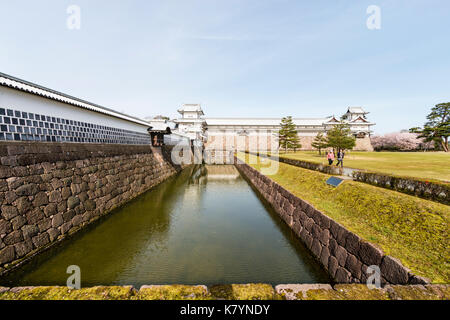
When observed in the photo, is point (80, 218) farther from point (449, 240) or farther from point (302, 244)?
point (449, 240)

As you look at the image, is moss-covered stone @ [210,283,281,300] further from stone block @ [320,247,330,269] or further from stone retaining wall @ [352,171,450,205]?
stone retaining wall @ [352,171,450,205]

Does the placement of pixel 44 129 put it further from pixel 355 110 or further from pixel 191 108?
pixel 355 110

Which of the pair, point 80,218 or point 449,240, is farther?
point 80,218

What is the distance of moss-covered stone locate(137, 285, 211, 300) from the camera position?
2262 mm

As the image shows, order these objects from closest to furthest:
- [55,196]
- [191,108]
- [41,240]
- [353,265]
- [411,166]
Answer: [353,265], [41,240], [55,196], [411,166], [191,108]

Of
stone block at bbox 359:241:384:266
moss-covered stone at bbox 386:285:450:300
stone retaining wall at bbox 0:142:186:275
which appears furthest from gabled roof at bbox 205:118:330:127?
moss-covered stone at bbox 386:285:450:300

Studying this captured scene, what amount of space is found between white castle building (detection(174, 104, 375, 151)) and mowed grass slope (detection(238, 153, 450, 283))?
40.0 meters

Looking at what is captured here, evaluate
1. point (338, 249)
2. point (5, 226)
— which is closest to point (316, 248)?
point (338, 249)

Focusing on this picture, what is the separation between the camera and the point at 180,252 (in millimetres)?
5270

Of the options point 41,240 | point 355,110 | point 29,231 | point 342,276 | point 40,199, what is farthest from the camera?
point 355,110

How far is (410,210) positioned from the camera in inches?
167

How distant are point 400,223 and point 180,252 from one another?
5200mm
